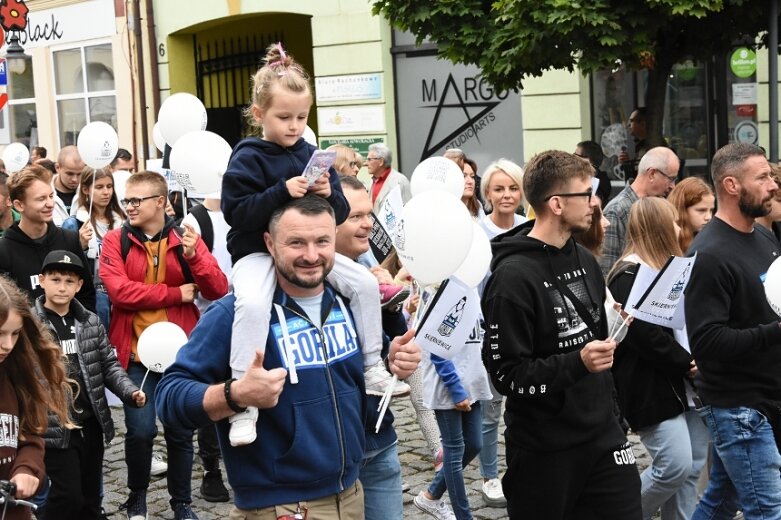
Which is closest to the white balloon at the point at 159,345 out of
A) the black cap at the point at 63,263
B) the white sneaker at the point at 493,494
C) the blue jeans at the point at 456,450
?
the black cap at the point at 63,263

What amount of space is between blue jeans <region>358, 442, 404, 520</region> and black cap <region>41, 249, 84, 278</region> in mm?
2303

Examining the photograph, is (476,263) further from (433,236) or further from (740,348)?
(740,348)

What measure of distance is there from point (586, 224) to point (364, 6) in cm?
1214

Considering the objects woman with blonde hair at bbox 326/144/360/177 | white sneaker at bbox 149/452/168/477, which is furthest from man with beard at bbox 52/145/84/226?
white sneaker at bbox 149/452/168/477

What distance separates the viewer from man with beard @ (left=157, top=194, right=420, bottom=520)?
3.84 metres

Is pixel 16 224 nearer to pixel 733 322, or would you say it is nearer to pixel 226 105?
pixel 733 322

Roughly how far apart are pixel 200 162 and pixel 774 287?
341 cm

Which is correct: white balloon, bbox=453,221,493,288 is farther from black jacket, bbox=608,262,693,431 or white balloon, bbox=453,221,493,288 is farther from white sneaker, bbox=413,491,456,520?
white sneaker, bbox=413,491,456,520

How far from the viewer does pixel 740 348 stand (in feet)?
16.6

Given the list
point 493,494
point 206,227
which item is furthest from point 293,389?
point 206,227

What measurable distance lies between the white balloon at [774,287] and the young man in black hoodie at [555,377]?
2.38 feet

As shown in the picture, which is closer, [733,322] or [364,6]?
[733,322]

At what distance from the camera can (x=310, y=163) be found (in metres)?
4.05

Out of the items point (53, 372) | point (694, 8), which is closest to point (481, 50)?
point (694, 8)
